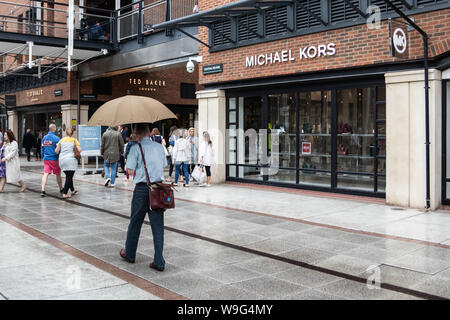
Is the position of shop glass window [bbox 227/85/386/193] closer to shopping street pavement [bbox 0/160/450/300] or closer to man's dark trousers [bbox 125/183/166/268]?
shopping street pavement [bbox 0/160/450/300]

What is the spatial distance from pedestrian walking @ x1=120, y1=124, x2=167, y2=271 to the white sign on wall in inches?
271

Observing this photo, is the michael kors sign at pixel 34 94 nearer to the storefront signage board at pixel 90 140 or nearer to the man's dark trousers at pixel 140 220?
the storefront signage board at pixel 90 140

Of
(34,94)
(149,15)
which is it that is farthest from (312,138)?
(34,94)

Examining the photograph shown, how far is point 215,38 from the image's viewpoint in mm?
14320

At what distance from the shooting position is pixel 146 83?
24.6 m

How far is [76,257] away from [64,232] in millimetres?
1711

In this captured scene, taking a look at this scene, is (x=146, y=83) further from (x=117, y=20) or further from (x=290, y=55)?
(x=290, y=55)

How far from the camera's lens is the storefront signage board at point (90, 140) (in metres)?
18.2

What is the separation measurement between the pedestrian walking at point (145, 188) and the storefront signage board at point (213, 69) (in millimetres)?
8808

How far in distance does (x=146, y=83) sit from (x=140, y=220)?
19815 mm

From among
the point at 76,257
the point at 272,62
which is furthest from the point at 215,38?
the point at 76,257

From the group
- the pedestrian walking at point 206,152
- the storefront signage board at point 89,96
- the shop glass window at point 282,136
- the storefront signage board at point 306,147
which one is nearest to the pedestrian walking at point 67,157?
the pedestrian walking at point 206,152
